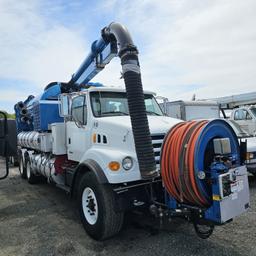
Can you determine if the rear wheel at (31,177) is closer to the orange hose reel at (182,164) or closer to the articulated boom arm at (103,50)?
the articulated boom arm at (103,50)

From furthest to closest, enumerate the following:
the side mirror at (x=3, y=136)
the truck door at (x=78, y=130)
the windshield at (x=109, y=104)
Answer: the truck door at (x=78, y=130)
the windshield at (x=109, y=104)
the side mirror at (x=3, y=136)

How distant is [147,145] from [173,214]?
0.93 m

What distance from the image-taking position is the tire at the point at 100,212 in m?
4.07

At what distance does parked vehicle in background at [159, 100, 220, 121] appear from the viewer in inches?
534

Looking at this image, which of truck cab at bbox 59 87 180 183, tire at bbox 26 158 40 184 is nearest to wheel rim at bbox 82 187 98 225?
truck cab at bbox 59 87 180 183

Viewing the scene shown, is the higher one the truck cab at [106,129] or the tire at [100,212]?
the truck cab at [106,129]

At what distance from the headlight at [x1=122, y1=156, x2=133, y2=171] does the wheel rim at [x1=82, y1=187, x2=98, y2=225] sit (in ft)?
2.41

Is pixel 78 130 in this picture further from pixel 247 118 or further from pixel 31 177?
pixel 247 118

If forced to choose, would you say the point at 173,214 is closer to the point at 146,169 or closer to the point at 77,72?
the point at 146,169

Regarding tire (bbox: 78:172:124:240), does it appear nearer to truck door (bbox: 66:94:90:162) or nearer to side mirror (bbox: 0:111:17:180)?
truck door (bbox: 66:94:90:162)

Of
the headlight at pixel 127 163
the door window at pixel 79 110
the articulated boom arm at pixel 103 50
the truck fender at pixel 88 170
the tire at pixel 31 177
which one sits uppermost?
the articulated boom arm at pixel 103 50

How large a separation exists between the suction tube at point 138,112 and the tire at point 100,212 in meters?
0.70

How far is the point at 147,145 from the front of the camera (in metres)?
3.74

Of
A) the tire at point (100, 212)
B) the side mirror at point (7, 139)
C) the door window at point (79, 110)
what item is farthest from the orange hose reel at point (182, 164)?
the side mirror at point (7, 139)
